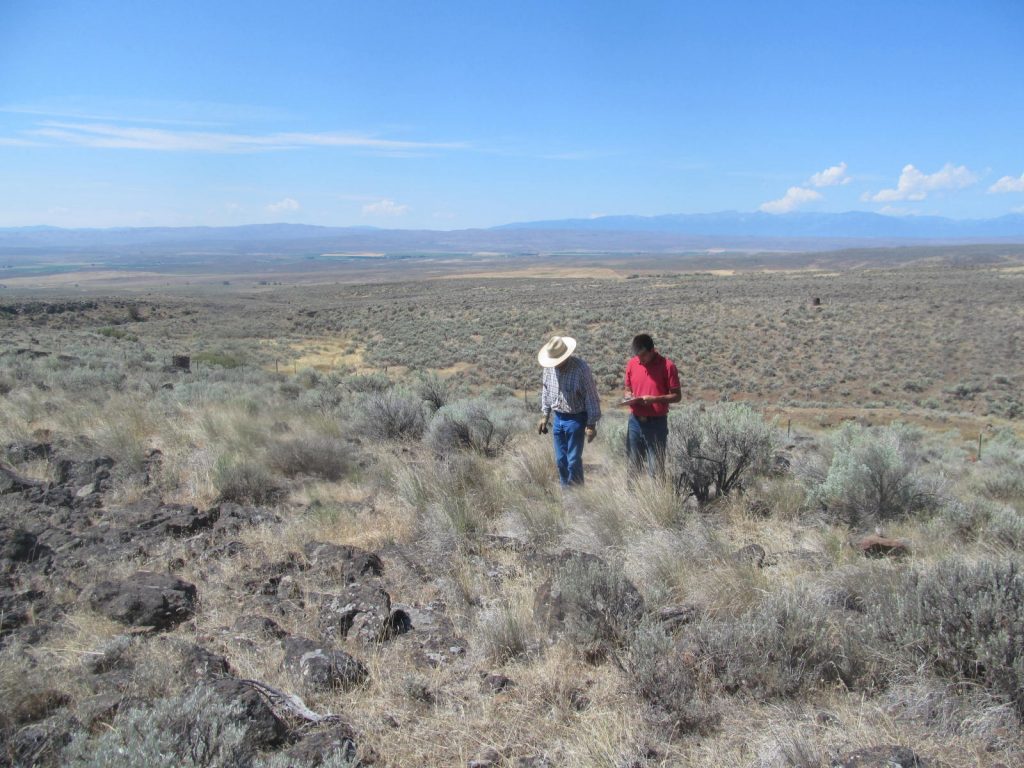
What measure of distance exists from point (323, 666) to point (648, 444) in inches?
138

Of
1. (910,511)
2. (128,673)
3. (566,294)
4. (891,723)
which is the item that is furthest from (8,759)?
(566,294)

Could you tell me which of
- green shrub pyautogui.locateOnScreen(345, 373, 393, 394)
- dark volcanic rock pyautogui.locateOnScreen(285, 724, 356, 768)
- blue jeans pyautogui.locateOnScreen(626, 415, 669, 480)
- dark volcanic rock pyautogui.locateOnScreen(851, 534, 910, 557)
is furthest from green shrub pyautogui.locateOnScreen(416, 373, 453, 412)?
dark volcanic rock pyautogui.locateOnScreen(285, 724, 356, 768)

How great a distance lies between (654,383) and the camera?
5770mm

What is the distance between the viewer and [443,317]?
48281mm

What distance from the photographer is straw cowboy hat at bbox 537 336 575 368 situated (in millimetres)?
5949

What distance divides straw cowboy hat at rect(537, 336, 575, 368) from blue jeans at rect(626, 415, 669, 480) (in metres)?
0.82

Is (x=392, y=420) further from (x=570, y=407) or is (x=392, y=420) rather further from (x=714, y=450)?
(x=714, y=450)

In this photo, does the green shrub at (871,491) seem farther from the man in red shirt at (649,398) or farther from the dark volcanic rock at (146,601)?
the dark volcanic rock at (146,601)

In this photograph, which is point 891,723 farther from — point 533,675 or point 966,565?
point 533,675

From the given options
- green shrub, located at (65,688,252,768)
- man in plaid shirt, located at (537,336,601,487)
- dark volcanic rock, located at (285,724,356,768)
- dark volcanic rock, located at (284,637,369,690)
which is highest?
man in plaid shirt, located at (537,336,601,487)

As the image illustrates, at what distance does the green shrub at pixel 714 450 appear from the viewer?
5398mm

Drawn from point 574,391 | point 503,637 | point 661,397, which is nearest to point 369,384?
point 574,391

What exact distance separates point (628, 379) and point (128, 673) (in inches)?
167

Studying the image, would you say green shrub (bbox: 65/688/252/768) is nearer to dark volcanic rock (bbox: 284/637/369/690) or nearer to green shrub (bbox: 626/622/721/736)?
dark volcanic rock (bbox: 284/637/369/690)
